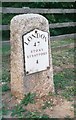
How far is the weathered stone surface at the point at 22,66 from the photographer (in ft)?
14.5

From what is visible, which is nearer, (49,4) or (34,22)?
(34,22)

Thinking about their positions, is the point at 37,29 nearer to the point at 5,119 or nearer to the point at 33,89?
the point at 33,89

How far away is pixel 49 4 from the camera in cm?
882

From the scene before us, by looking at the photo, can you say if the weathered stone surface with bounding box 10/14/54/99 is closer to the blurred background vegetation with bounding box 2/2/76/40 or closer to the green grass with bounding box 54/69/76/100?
the green grass with bounding box 54/69/76/100

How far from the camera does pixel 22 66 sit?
4461mm

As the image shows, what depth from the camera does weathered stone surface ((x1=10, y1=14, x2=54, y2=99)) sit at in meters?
4.42

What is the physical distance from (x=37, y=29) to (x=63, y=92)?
106 centimetres

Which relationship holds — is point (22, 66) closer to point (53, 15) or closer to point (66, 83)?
point (66, 83)

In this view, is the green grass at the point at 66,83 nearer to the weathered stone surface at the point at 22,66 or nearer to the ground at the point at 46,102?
the ground at the point at 46,102

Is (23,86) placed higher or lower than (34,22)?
lower

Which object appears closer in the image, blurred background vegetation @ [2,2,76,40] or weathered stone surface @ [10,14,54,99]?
weathered stone surface @ [10,14,54,99]

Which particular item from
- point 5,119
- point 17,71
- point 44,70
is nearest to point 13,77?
point 17,71

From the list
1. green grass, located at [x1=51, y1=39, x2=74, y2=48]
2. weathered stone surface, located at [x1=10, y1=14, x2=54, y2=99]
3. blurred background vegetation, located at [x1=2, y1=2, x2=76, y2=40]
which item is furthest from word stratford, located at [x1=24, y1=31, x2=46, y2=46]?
blurred background vegetation, located at [x1=2, y1=2, x2=76, y2=40]

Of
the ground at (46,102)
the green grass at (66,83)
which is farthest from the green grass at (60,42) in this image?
the ground at (46,102)
